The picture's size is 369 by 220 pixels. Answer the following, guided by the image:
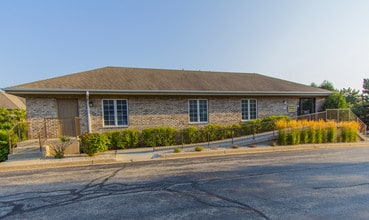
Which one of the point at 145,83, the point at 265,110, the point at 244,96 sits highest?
the point at 145,83

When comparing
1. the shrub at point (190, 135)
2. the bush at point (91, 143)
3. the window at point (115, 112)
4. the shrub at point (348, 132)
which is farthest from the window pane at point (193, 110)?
the shrub at point (348, 132)

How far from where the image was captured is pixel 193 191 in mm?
4668

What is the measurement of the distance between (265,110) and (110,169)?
1173 centimetres

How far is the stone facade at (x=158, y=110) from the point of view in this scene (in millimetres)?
10766

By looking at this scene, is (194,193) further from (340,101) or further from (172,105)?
(340,101)

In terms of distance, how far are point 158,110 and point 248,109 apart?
6.52m

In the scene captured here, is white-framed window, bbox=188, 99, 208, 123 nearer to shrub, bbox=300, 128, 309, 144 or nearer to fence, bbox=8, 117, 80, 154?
shrub, bbox=300, 128, 309, 144

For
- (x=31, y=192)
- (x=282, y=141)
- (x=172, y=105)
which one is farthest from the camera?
(x=172, y=105)

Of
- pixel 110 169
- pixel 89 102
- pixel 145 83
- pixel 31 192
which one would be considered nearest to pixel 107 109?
pixel 89 102

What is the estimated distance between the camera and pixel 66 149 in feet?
30.6

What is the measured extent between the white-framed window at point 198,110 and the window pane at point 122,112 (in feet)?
13.2

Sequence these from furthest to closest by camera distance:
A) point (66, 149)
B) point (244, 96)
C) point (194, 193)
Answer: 1. point (244, 96)
2. point (66, 149)
3. point (194, 193)

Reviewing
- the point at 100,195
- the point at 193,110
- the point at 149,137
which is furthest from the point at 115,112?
the point at 100,195

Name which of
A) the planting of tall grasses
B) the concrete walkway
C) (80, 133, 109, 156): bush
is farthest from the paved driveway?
the planting of tall grasses
